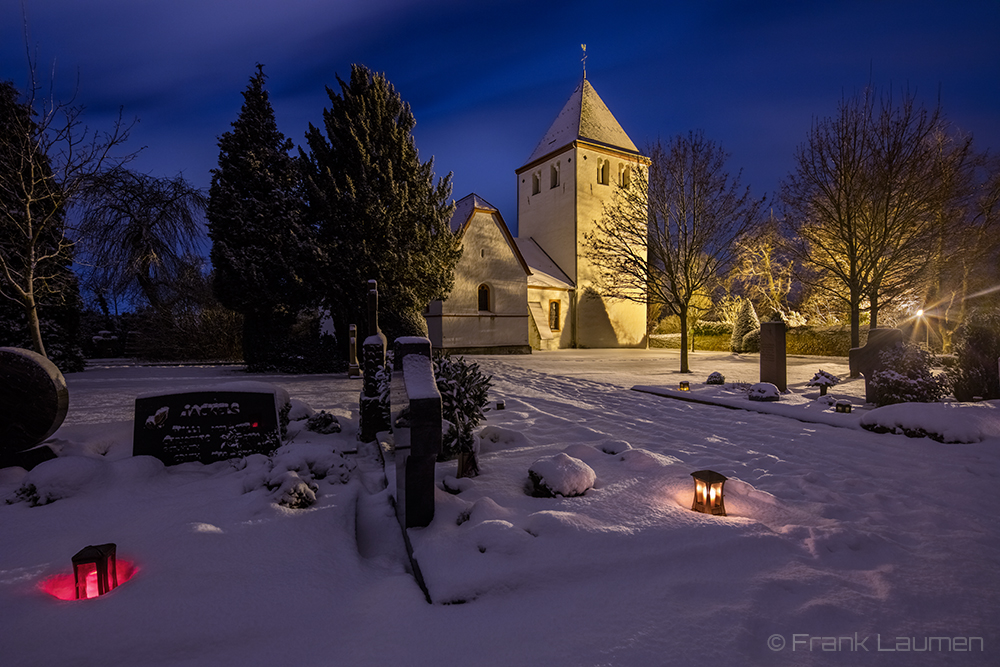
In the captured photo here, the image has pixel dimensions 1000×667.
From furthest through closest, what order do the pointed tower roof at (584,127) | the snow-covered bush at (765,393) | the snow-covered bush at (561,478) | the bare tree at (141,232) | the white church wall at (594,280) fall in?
the pointed tower roof at (584,127) → the white church wall at (594,280) → the bare tree at (141,232) → the snow-covered bush at (765,393) → the snow-covered bush at (561,478)

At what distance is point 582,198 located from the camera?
2700 cm

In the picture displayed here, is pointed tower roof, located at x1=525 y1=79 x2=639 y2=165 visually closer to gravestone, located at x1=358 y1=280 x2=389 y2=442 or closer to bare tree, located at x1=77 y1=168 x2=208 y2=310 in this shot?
bare tree, located at x1=77 y1=168 x2=208 y2=310

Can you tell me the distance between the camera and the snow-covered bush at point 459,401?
175 inches

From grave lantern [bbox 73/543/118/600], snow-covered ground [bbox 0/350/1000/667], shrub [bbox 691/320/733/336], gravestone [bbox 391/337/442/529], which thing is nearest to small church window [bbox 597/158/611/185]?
shrub [bbox 691/320/733/336]

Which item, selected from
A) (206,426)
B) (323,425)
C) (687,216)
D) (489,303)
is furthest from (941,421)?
(489,303)

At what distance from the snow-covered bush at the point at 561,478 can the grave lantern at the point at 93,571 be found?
2.93 meters

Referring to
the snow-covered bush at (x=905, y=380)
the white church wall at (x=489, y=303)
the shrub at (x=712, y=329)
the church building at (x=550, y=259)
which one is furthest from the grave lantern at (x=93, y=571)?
the shrub at (x=712, y=329)

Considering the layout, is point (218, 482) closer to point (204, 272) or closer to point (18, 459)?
point (18, 459)

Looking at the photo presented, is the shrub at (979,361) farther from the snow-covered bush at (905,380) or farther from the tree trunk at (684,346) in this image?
the tree trunk at (684,346)

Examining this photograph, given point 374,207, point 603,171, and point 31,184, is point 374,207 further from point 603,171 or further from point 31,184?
point 603,171

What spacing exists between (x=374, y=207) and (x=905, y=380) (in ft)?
42.8

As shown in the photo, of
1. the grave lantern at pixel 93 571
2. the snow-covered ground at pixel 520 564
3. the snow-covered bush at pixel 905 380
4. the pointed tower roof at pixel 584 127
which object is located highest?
the pointed tower roof at pixel 584 127

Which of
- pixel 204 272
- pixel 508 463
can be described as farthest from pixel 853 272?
pixel 204 272

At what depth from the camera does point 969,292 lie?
17.7 m
